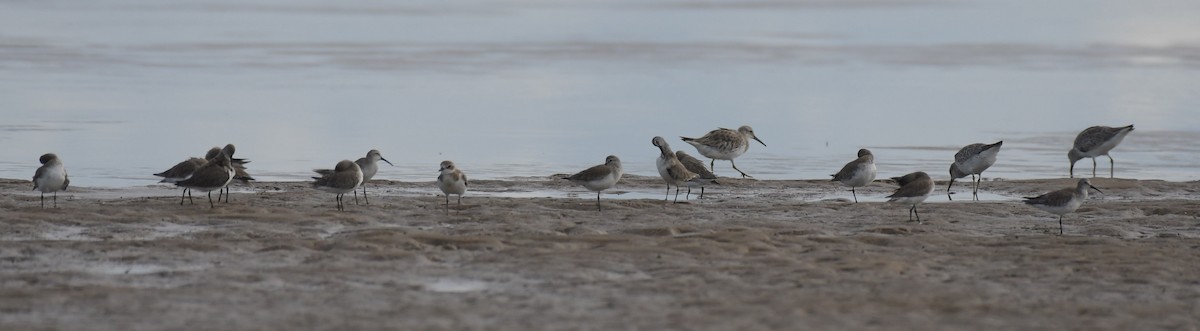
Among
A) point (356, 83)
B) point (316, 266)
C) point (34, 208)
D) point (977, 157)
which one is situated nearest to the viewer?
point (316, 266)

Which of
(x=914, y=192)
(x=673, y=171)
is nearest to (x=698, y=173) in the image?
(x=673, y=171)

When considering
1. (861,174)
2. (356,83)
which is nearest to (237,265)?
(861,174)

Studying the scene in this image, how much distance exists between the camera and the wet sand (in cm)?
1095

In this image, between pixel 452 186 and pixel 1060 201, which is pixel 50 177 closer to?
pixel 452 186

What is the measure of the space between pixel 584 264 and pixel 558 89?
27334 millimetres

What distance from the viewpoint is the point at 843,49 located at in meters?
54.3

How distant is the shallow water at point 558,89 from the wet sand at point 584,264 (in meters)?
5.73

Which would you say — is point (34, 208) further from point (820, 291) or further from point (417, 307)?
point (820, 291)

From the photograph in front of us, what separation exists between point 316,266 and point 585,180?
5968 mm

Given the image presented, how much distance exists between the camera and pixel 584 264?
13.1 metres

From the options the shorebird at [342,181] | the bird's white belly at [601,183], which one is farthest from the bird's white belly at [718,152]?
the shorebird at [342,181]

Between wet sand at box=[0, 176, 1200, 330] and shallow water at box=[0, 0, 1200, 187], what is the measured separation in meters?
5.73

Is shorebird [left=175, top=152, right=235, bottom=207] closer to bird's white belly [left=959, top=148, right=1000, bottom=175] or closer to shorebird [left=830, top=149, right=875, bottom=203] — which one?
shorebird [left=830, top=149, right=875, bottom=203]

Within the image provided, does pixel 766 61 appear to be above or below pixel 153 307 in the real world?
above
